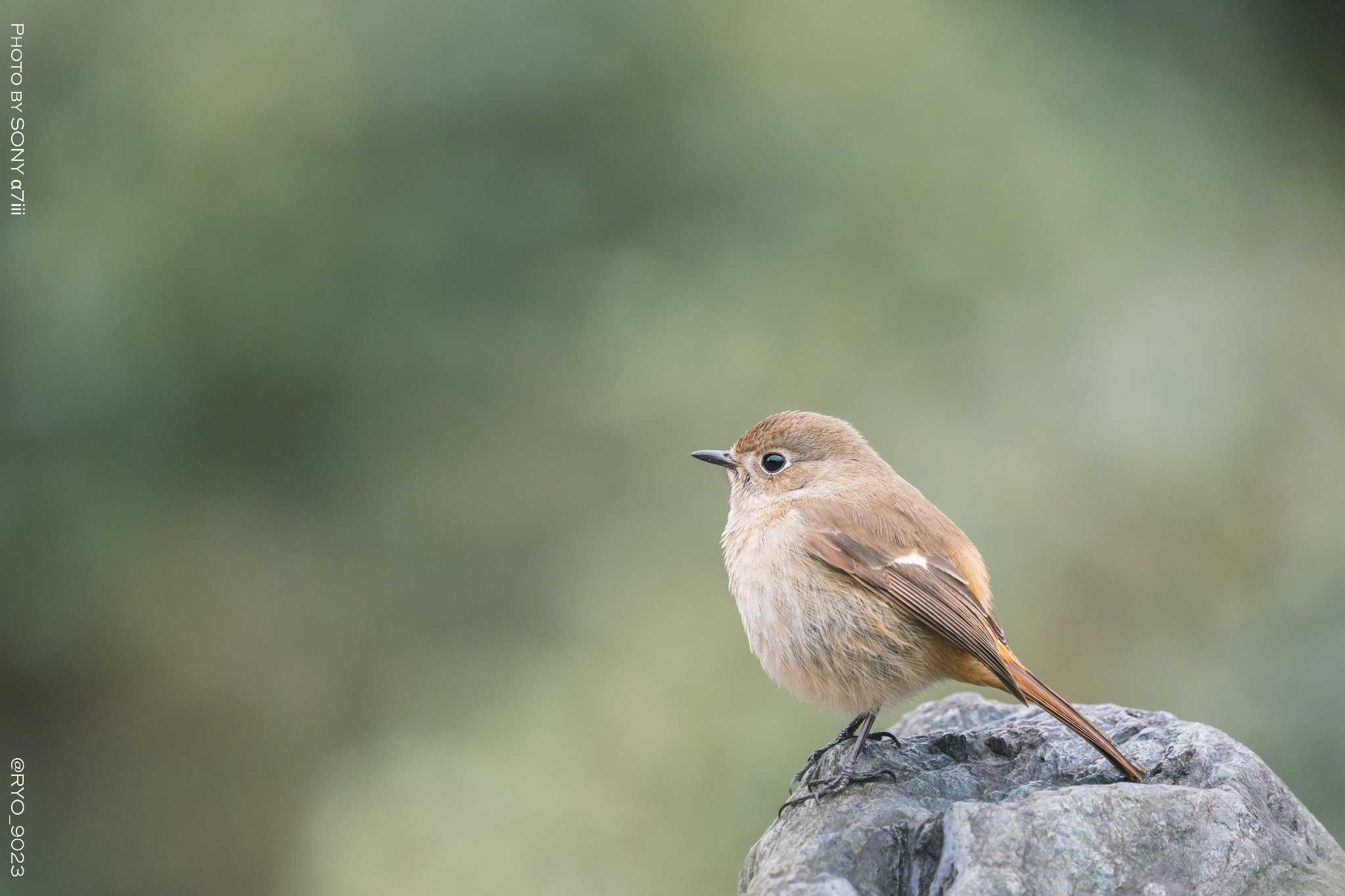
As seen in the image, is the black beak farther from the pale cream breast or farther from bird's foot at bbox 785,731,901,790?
bird's foot at bbox 785,731,901,790

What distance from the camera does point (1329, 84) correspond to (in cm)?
750

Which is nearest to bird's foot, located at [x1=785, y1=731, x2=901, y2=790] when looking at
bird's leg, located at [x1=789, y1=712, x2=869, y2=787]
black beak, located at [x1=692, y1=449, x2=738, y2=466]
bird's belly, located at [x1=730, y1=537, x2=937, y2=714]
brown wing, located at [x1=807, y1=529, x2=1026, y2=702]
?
bird's leg, located at [x1=789, y1=712, x2=869, y2=787]

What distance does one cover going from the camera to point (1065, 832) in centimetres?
311

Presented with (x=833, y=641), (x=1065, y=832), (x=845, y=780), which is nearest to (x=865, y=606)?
(x=833, y=641)

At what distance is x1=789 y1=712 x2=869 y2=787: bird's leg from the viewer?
159 inches

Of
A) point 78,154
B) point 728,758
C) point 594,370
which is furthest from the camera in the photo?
point 594,370

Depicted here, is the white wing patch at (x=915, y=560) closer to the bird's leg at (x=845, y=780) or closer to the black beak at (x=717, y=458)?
the bird's leg at (x=845, y=780)

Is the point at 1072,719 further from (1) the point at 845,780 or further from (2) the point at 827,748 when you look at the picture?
(2) the point at 827,748

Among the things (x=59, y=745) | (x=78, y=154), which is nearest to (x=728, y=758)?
(x=59, y=745)

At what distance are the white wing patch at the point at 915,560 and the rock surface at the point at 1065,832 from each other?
0.60 meters

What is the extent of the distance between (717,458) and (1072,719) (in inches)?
65.5

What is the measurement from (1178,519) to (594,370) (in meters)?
3.25

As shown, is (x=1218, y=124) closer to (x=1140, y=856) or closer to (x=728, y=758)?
(x=728, y=758)

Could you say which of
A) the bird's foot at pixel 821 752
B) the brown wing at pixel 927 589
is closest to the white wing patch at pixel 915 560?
the brown wing at pixel 927 589
